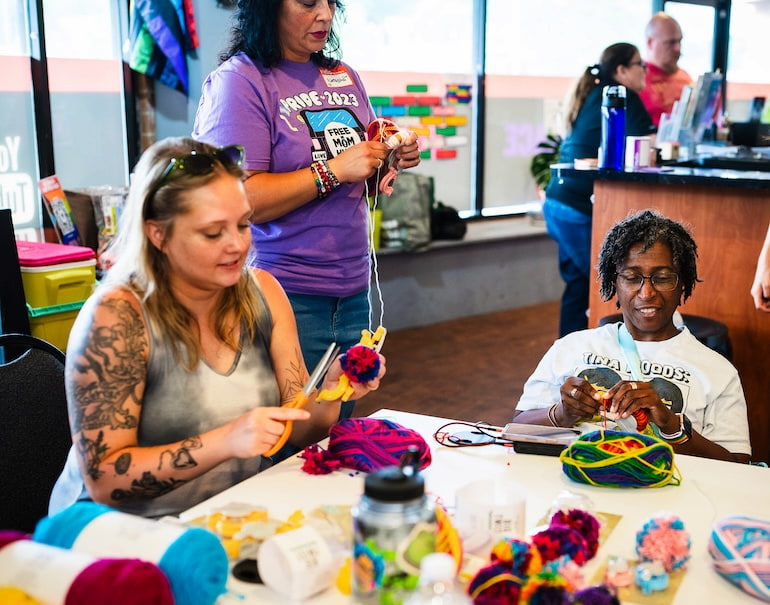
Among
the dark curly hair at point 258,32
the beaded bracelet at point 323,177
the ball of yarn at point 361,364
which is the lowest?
the ball of yarn at point 361,364

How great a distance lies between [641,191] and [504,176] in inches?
124

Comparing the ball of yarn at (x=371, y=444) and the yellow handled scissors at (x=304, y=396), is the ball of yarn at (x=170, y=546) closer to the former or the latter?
the yellow handled scissors at (x=304, y=396)

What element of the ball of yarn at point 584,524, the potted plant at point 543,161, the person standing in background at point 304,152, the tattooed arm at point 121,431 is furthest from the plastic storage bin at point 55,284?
the potted plant at point 543,161

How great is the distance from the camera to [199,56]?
14.5ft

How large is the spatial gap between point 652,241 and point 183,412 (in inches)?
46.5

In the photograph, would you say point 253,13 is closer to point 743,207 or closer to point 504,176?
point 743,207

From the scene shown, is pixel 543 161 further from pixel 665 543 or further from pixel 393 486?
pixel 393 486

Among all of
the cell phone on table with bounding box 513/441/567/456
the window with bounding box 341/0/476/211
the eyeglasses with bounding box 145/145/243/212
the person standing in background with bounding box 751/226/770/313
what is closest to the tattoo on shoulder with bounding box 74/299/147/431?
the eyeglasses with bounding box 145/145/243/212

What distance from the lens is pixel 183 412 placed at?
5.34 feet

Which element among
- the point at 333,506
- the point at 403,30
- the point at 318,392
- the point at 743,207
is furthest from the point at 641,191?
the point at 403,30

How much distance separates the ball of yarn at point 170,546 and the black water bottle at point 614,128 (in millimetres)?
2596

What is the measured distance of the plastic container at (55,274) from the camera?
3.00 metres

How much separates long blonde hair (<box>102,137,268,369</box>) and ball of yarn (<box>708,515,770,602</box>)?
905 mm

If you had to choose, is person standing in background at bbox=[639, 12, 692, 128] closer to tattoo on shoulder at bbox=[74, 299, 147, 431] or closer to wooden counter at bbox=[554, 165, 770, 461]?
wooden counter at bbox=[554, 165, 770, 461]
